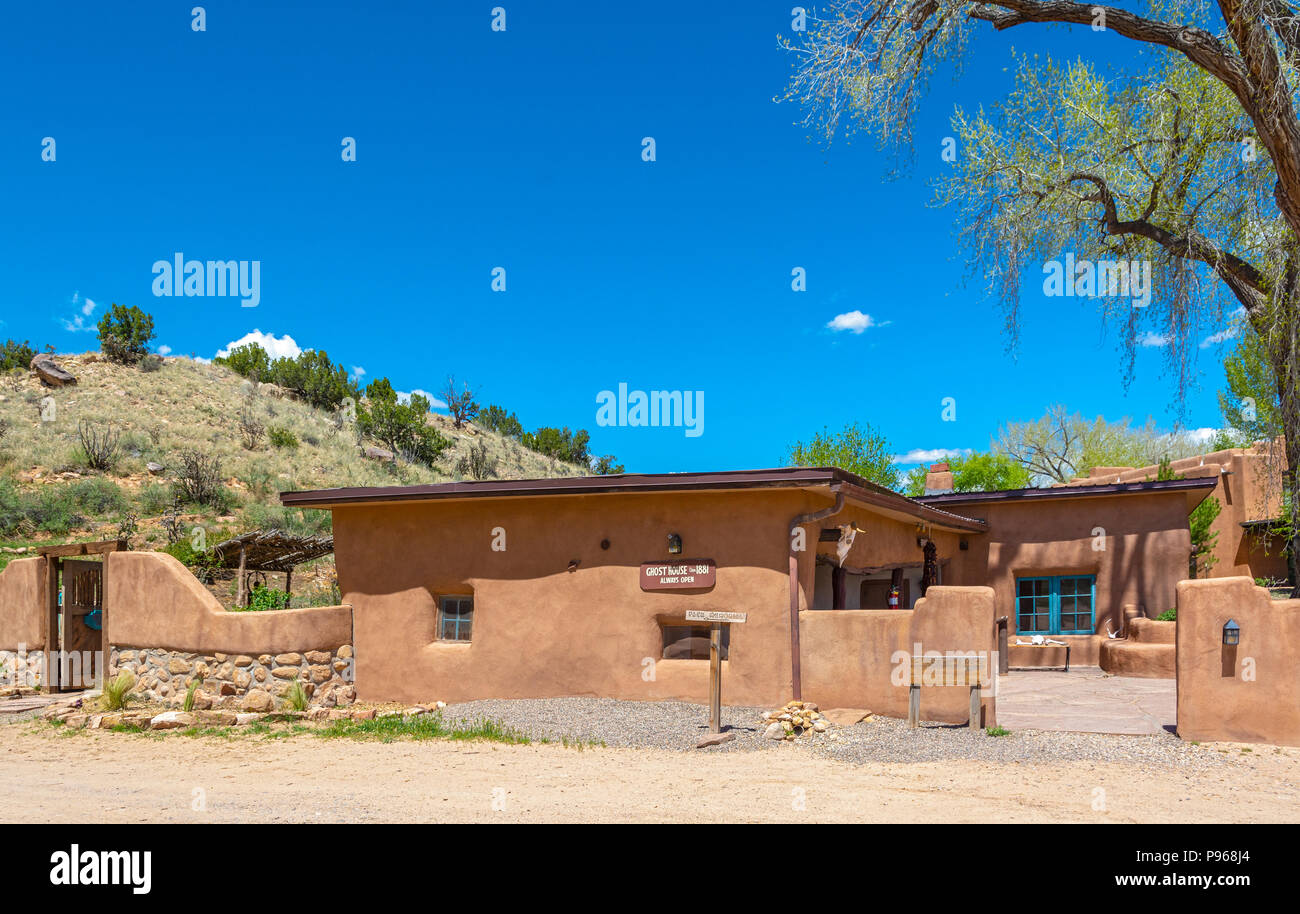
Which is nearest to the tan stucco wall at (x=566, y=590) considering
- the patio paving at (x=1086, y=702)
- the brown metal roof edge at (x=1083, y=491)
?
the patio paving at (x=1086, y=702)

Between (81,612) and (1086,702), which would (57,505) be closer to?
(81,612)

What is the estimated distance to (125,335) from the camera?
40469 mm

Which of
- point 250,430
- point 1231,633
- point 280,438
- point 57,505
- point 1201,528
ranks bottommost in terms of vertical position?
point 1231,633

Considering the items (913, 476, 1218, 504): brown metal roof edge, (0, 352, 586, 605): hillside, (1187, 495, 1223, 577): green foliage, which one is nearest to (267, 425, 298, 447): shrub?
(0, 352, 586, 605): hillside

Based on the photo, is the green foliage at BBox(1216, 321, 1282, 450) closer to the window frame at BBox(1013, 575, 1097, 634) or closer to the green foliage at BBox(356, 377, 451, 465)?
the window frame at BBox(1013, 575, 1097, 634)

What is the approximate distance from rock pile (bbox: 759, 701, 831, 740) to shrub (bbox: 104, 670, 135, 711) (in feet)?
30.0

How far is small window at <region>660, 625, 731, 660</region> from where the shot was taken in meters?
12.2

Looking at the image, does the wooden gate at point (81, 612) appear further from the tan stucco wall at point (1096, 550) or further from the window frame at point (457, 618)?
the tan stucco wall at point (1096, 550)

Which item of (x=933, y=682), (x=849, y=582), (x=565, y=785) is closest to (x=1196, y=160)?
(x=849, y=582)

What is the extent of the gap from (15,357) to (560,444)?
1112 inches

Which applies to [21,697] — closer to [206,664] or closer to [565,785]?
[206,664]

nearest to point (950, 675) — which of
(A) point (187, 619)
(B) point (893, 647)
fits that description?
(B) point (893, 647)

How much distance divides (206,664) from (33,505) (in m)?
15.3

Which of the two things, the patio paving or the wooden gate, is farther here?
the wooden gate
